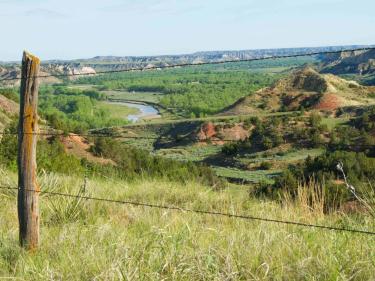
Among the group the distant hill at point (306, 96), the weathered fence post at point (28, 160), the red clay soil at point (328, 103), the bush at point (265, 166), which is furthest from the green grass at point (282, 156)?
the weathered fence post at point (28, 160)

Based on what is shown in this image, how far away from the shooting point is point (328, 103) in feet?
218

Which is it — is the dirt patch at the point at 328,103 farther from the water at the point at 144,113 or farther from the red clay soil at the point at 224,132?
the water at the point at 144,113

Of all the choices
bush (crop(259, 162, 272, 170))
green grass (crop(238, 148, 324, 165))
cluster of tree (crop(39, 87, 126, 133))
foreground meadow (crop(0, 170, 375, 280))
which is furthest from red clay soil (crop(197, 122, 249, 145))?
foreground meadow (crop(0, 170, 375, 280))

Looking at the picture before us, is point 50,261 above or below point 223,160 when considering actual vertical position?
above

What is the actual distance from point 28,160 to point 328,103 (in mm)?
64461

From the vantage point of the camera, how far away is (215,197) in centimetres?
770

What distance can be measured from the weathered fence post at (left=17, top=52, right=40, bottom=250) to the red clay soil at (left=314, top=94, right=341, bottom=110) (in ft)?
203

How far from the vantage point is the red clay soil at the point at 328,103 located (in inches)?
2561

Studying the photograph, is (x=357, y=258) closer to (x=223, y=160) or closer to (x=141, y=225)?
(x=141, y=225)

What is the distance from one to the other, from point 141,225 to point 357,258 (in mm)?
2387

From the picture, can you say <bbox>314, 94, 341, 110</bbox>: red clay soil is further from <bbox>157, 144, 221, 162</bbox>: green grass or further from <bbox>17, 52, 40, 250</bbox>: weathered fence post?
<bbox>17, 52, 40, 250</bbox>: weathered fence post

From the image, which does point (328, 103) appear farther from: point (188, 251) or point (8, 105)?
point (188, 251)

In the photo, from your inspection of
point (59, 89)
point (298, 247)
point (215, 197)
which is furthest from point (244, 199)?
point (59, 89)

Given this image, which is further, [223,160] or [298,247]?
[223,160]
